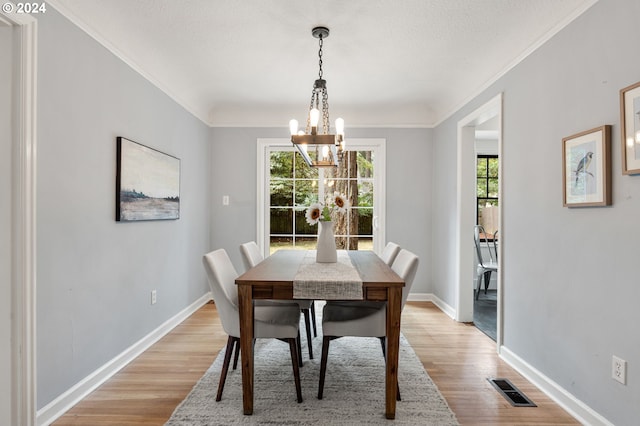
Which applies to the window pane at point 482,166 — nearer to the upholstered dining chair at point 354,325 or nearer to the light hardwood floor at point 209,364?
the light hardwood floor at point 209,364

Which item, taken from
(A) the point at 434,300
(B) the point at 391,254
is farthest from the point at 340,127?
(A) the point at 434,300

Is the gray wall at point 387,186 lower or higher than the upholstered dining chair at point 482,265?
higher

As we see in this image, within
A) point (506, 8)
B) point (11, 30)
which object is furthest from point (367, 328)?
point (11, 30)

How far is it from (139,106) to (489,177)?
4988 millimetres

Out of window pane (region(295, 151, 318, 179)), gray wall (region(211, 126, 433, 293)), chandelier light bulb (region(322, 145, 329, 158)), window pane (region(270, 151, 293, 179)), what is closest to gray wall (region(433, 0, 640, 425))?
chandelier light bulb (region(322, 145, 329, 158))

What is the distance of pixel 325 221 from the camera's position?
2.64m

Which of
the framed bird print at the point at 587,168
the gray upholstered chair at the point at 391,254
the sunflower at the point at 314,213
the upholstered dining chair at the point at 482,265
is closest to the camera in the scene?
the framed bird print at the point at 587,168

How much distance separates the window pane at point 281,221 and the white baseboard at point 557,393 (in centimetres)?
285

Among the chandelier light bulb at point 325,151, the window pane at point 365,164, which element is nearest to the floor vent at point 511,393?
the chandelier light bulb at point 325,151

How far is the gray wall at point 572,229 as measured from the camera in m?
1.78

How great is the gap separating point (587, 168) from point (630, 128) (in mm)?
314

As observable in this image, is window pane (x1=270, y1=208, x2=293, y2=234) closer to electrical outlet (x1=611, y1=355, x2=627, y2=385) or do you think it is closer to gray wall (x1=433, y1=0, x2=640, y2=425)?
gray wall (x1=433, y1=0, x2=640, y2=425)

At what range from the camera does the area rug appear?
200 cm

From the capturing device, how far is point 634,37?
68.0 inches
